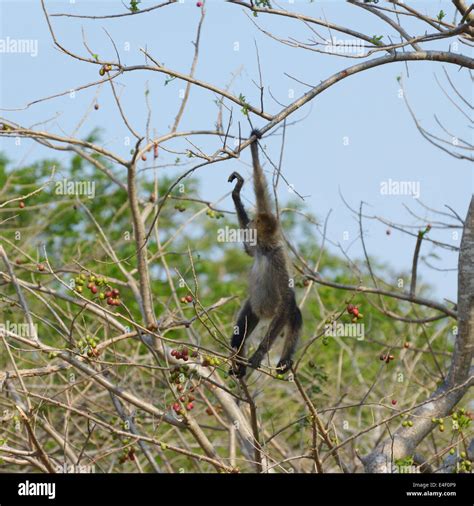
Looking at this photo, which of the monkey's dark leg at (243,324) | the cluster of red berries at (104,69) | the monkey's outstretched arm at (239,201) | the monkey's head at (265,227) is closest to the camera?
the cluster of red berries at (104,69)

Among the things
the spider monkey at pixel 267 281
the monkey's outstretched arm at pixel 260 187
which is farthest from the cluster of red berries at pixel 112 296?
the monkey's outstretched arm at pixel 260 187

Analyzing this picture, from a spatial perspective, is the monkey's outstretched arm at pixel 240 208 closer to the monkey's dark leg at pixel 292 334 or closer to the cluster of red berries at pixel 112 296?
the monkey's dark leg at pixel 292 334

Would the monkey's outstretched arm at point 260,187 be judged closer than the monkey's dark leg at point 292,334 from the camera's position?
Yes

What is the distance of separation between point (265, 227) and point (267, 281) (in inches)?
22.3

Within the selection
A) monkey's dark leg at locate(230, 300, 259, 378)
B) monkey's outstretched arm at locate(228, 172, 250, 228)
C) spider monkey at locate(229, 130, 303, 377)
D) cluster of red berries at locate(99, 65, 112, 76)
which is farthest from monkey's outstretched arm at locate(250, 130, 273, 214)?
cluster of red berries at locate(99, 65, 112, 76)

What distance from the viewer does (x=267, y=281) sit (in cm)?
834

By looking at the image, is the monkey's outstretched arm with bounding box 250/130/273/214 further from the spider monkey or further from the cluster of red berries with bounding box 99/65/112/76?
the cluster of red berries with bounding box 99/65/112/76

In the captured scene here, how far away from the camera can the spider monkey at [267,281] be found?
806 centimetres

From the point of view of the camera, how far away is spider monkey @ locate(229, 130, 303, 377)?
806 cm

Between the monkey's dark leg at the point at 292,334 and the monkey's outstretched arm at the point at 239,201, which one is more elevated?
the monkey's outstretched arm at the point at 239,201

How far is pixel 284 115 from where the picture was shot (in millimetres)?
5418
